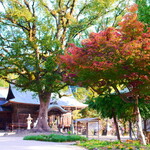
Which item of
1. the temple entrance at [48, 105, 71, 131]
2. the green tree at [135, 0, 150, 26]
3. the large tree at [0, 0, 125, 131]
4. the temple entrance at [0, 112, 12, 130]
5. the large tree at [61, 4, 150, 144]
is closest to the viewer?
the large tree at [61, 4, 150, 144]

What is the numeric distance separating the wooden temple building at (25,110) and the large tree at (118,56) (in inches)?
639

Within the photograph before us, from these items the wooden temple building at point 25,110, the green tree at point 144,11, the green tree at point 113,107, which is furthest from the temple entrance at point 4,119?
the green tree at point 144,11

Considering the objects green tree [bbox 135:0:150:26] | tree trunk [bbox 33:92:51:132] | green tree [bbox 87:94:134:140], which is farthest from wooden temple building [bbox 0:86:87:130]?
green tree [bbox 135:0:150:26]

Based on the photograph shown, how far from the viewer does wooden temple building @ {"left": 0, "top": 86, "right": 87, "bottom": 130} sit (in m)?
26.7

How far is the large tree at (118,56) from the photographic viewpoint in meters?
8.96

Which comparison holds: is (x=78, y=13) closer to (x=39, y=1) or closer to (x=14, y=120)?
(x=39, y=1)

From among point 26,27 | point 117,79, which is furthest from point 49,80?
point 117,79

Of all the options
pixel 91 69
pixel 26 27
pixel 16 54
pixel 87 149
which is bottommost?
pixel 87 149

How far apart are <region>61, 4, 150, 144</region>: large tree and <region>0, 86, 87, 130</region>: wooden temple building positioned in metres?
16.2

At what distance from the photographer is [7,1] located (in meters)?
19.3

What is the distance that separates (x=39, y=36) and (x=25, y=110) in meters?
11.2

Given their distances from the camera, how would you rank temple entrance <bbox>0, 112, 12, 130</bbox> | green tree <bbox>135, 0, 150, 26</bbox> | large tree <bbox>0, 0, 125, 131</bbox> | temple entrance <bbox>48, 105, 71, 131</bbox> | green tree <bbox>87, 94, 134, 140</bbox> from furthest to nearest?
temple entrance <bbox>0, 112, 12, 130</bbox> < temple entrance <bbox>48, 105, 71, 131</bbox> < large tree <bbox>0, 0, 125, 131</bbox> < green tree <bbox>135, 0, 150, 26</bbox> < green tree <bbox>87, 94, 134, 140</bbox>

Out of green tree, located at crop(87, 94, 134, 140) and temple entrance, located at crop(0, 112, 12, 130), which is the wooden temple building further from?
green tree, located at crop(87, 94, 134, 140)

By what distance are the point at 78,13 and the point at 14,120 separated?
578 inches
